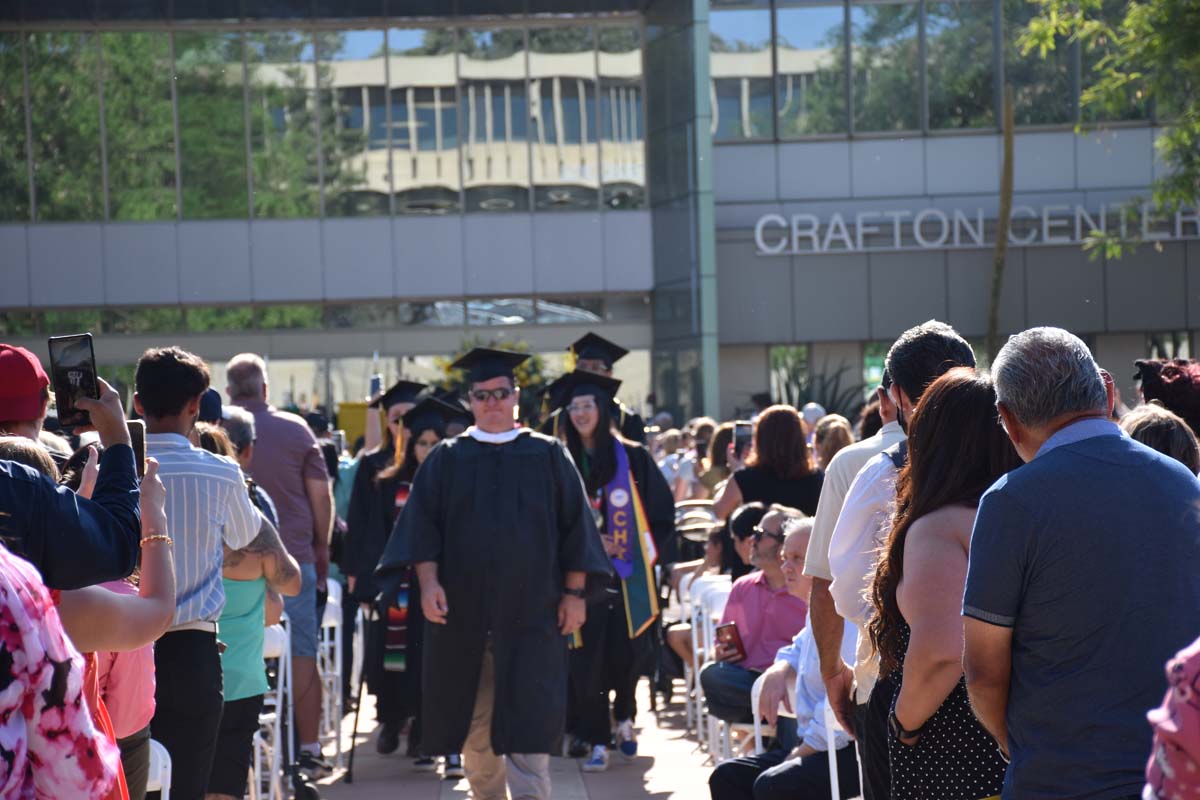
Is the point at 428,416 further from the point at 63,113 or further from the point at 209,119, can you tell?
the point at 63,113

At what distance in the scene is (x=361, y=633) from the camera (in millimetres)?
11109

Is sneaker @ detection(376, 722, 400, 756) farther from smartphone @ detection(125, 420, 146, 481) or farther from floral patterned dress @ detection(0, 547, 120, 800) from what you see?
floral patterned dress @ detection(0, 547, 120, 800)

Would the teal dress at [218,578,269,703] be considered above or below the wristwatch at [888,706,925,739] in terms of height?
below

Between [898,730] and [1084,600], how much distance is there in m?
0.83

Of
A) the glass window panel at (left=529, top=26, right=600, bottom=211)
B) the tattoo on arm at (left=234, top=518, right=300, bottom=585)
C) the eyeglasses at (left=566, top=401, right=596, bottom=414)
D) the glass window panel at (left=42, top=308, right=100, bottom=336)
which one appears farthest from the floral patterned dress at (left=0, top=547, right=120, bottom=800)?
the glass window panel at (left=42, top=308, right=100, bottom=336)

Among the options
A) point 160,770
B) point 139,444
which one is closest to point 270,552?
point 160,770

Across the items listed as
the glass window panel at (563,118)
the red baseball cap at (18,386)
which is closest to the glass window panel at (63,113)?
the glass window panel at (563,118)

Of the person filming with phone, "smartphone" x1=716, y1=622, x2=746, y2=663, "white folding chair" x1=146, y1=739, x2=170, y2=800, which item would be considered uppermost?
the person filming with phone

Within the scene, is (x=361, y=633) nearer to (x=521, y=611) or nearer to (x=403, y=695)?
(x=403, y=695)

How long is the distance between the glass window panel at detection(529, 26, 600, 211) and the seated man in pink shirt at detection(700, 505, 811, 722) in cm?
1998

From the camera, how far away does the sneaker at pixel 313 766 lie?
870 centimetres

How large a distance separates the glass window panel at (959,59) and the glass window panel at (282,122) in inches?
399

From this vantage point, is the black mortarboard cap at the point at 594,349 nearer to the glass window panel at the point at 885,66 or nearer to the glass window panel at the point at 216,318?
the glass window panel at the point at 885,66

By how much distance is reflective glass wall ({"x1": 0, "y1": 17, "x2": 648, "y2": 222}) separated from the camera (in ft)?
86.7
